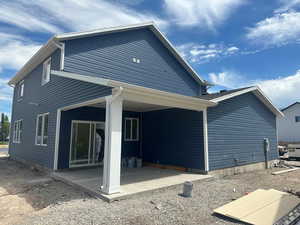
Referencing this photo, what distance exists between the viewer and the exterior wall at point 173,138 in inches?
335

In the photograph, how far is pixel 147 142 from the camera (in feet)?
35.6

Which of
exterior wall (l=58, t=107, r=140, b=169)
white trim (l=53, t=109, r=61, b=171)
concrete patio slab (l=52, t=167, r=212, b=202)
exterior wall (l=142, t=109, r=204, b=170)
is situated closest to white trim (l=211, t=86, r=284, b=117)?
exterior wall (l=142, t=109, r=204, b=170)

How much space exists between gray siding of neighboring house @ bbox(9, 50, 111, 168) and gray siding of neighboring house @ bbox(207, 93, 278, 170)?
17.2 feet

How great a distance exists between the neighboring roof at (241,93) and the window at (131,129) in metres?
3.96

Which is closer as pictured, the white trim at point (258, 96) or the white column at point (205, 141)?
the white column at point (205, 141)

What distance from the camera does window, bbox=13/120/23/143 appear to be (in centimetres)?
1346

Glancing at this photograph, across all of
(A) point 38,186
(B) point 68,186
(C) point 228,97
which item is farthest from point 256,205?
(A) point 38,186

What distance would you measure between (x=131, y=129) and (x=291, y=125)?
82.4 ft

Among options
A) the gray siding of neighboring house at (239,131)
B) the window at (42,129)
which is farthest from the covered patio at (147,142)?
the window at (42,129)

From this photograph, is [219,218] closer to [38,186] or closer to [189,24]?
[38,186]

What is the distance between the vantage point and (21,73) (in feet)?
44.7

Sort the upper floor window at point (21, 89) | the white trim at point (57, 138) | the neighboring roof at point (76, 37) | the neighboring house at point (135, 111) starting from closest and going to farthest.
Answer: the neighboring house at point (135, 111), the white trim at point (57, 138), the neighboring roof at point (76, 37), the upper floor window at point (21, 89)

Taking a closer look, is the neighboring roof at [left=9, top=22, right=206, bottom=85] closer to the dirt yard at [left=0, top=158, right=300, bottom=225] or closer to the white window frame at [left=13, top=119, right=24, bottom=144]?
the white window frame at [left=13, top=119, right=24, bottom=144]

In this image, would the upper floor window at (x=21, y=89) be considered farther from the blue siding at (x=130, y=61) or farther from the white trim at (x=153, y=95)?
the white trim at (x=153, y=95)
